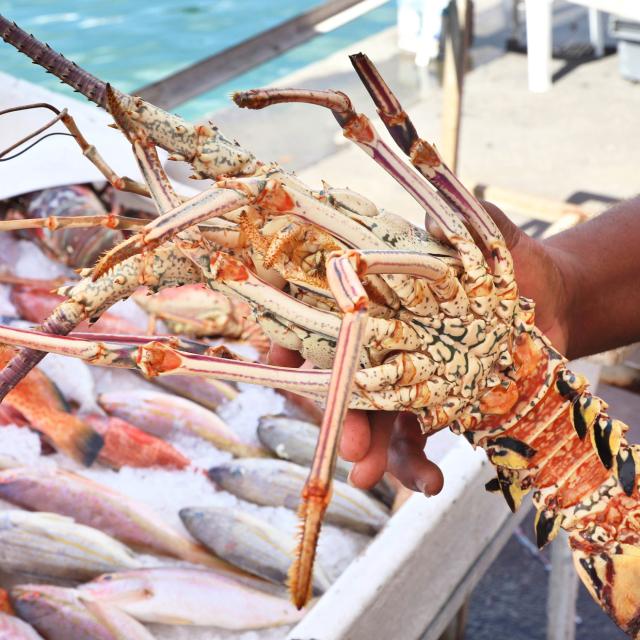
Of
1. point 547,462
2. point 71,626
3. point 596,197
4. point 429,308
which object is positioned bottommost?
point 596,197

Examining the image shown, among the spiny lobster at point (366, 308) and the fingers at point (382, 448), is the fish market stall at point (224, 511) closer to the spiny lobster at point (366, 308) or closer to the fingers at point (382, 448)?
the fingers at point (382, 448)

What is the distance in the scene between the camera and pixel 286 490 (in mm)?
1950

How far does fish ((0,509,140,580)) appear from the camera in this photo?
172cm

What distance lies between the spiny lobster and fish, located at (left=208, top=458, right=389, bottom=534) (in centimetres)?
37

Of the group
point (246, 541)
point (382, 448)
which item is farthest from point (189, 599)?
point (382, 448)

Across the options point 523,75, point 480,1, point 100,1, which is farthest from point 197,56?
point 523,75

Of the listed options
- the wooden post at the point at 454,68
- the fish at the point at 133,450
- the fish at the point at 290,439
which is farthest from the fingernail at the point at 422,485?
the wooden post at the point at 454,68

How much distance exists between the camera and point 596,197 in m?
5.16

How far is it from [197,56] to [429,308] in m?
9.63

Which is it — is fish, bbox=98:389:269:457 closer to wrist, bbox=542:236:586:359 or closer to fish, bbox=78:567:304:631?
fish, bbox=78:567:304:631

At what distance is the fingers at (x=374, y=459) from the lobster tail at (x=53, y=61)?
78 cm

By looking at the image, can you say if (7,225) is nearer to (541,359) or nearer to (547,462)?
(541,359)

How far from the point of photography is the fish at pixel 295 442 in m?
2.01

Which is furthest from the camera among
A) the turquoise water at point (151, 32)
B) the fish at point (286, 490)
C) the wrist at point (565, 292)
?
the turquoise water at point (151, 32)
